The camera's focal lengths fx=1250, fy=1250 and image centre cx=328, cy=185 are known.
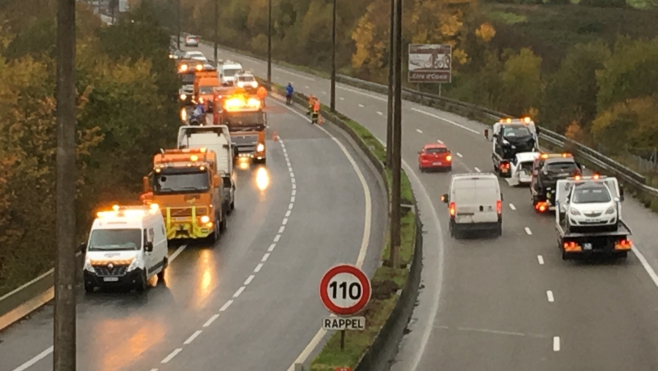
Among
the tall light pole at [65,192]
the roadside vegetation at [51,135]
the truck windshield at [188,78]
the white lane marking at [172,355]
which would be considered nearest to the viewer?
the tall light pole at [65,192]

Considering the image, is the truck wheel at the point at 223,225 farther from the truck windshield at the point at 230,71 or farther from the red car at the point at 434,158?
the truck windshield at the point at 230,71

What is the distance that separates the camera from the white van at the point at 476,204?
4216 centimetres

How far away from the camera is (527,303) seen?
106 feet

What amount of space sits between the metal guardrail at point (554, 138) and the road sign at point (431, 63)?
10.1 feet

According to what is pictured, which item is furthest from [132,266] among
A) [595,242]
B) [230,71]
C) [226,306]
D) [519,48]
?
[519,48]

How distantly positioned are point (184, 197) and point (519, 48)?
324ft

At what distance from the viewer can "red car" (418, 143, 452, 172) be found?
59469mm

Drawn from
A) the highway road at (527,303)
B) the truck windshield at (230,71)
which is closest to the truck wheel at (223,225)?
the highway road at (527,303)

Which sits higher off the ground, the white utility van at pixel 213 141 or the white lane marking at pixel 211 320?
the white utility van at pixel 213 141

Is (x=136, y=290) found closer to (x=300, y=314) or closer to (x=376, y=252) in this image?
(x=300, y=314)

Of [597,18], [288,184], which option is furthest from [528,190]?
[597,18]

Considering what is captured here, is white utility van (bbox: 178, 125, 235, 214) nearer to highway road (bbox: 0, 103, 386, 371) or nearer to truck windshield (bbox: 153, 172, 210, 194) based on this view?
highway road (bbox: 0, 103, 386, 371)

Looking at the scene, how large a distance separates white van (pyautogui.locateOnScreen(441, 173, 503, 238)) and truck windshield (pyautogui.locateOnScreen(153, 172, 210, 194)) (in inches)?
336

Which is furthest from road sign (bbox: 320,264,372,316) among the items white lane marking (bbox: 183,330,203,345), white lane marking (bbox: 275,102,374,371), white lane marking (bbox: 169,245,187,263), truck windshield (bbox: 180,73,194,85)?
truck windshield (bbox: 180,73,194,85)
